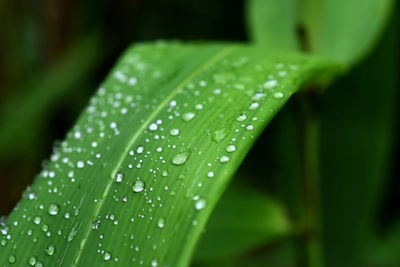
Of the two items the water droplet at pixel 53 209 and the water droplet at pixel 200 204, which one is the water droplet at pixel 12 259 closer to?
the water droplet at pixel 53 209

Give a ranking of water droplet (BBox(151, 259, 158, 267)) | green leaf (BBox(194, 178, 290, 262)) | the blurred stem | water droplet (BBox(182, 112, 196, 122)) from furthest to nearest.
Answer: green leaf (BBox(194, 178, 290, 262))
the blurred stem
water droplet (BBox(182, 112, 196, 122))
water droplet (BBox(151, 259, 158, 267))

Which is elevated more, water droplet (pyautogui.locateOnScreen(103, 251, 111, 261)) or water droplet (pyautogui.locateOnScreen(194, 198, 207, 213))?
water droplet (pyautogui.locateOnScreen(194, 198, 207, 213))

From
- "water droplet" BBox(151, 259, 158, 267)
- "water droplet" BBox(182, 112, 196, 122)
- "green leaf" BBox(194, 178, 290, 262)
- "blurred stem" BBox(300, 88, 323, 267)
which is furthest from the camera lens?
"green leaf" BBox(194, 178, 290, 262)

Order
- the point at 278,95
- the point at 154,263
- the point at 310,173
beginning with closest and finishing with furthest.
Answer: the point at 154,263, the point at 278,95, the point at 310,173

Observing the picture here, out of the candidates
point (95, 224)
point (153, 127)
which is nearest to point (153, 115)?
point (153, 127)

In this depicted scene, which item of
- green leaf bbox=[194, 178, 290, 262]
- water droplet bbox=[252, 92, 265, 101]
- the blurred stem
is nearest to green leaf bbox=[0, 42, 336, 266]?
water droplet bbox=[252, 92, 265, 101]

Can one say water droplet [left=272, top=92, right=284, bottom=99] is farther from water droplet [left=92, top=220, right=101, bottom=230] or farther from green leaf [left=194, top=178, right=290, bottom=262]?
green leaf [left=194, top=178, right=290, bottom=262]

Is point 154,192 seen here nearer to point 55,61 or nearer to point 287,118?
point 287,118

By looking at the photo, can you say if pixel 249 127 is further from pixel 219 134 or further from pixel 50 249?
pixel 50 249

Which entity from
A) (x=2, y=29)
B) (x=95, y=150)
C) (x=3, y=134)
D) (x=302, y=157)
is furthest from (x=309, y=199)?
(x=2, y=29)

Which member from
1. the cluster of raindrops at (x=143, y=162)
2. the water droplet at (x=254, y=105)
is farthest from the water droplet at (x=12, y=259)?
the water droplet at (x=254, y=105)
